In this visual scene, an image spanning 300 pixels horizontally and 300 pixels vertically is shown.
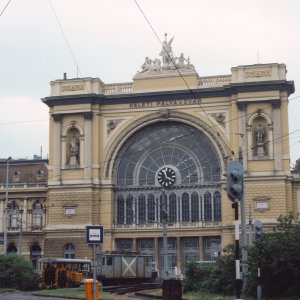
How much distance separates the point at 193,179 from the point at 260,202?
23.7 feet

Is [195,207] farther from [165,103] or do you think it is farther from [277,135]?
[165,103]

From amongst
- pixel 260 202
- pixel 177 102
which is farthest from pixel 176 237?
pixel 177 102

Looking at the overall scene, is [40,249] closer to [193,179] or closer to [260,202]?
[193,179]

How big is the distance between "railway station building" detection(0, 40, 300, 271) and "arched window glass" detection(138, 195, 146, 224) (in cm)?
11

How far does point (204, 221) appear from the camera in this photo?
63062mm

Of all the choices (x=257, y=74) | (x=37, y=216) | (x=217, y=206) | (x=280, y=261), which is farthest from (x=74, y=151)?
A: (x=280, y=261)

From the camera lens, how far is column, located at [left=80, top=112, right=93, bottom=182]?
6488cm

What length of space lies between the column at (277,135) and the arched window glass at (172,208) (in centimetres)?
1015

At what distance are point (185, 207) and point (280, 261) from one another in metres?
37.8

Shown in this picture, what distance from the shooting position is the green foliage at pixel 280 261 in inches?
1043

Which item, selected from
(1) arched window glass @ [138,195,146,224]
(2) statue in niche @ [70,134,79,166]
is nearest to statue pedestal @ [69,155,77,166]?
(2) statue in niche @ [70,134,79,166]

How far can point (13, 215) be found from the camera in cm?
7094

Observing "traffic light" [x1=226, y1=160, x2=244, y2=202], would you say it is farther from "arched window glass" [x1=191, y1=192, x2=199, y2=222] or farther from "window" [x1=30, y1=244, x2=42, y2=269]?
"window" [x1=30, y1=244, x2=42, y2=269]

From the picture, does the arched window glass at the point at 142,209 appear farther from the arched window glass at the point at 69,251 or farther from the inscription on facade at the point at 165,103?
the inscription on facade at the point at 165,103
